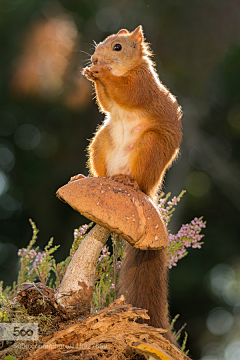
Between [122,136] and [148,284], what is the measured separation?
0.65 meters

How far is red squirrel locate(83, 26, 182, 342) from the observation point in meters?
1.38

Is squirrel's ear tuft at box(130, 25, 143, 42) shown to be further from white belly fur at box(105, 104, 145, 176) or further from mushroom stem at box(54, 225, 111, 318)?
mushroom stem at box(54, 225, 111, 318)

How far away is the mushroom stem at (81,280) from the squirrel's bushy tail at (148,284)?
0.17 metres

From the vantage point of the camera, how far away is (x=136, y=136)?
1450mm

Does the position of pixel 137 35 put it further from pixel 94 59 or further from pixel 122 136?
pixel 122 136

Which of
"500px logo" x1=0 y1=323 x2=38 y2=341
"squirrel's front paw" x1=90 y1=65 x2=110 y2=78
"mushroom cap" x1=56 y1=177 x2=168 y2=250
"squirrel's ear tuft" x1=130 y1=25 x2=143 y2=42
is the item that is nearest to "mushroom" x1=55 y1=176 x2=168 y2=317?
"mushroom cap" x1=56 y1=177 x2=168 y2=250

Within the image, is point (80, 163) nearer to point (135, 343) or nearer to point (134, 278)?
point (134, 278)

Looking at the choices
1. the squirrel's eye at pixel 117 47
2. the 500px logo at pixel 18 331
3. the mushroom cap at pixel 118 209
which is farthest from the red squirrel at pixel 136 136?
the 500px logo at pixel 18 331

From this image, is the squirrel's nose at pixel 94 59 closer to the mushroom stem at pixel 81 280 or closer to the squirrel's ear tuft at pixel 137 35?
the squirrel's ear tuft at pixel 137 35

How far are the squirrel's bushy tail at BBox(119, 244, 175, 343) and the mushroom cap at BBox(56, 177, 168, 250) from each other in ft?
0.71

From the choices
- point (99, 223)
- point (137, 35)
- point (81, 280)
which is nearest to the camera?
point (99, 223)

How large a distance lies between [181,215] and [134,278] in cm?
176

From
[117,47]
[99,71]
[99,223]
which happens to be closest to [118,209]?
[99,223]

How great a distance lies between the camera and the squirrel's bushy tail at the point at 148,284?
1.35 meters
